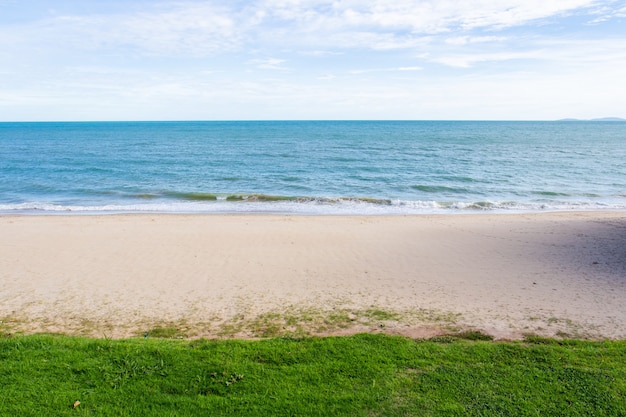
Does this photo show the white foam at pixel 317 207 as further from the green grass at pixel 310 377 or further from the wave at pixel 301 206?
the green grass at pixel 310 377

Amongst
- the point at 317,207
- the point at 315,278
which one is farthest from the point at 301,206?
the point at 315,278

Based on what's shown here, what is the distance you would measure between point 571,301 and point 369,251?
571cm

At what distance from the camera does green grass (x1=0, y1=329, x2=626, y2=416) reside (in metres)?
4.65

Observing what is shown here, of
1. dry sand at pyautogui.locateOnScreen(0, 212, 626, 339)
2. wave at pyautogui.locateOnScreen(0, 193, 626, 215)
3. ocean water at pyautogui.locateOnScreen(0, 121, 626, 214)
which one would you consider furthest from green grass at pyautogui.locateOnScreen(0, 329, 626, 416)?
ocean water at pyautogui.locateOnScreen(0, 121, 626, 214)

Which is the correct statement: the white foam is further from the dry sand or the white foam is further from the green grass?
the green grass

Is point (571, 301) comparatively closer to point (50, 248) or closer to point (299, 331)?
point (299, 331)

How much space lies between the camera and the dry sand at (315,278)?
26.3 feet

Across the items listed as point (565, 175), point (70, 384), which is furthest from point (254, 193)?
point (565, 175)

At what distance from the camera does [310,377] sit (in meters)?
5.24

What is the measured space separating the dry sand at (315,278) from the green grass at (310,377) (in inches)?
56.7

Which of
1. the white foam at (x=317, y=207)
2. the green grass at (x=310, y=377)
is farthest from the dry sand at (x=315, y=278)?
the white foam at (x=317, y=207)

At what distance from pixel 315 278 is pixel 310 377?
5483mm

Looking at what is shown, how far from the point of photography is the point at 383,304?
892 cm

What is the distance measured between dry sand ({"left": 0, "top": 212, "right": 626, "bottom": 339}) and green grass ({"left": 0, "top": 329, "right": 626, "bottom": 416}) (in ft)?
4.73
